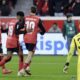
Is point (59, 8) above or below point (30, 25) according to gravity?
below

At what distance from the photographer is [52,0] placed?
31422 mm

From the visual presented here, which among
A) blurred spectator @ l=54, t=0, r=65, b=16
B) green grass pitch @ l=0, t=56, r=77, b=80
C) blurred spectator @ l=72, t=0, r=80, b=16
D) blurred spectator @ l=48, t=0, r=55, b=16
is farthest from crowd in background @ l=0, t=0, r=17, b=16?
green grass pitch @ l=0, t=56, r=77, b=80

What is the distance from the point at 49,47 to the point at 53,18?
2.26 metres

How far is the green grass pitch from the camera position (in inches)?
711

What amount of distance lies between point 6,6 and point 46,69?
11773mm

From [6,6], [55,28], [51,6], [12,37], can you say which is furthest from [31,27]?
[6,6]

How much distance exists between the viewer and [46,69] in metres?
20.9

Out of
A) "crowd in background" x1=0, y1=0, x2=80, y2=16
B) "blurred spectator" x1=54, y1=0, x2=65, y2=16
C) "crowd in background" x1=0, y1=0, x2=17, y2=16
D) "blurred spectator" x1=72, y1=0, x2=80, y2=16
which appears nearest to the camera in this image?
"blurred spectator" x1=72, y1=0, x2=80, y2=16

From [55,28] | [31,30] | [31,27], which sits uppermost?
[31,27]

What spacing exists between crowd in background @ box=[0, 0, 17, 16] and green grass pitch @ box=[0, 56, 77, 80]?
5.72 meters

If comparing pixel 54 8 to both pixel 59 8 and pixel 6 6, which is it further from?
pixel 6 6

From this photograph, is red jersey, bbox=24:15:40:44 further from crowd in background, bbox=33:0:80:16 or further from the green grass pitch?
crowd in background, bbox=33:0:80:16

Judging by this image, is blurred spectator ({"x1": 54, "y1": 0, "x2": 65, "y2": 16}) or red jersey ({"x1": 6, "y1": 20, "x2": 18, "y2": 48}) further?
blurred spectator ({"x1": 54, "y1": 0, "x2": 65, "y2": 16})

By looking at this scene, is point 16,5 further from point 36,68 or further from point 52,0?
point 36,68
